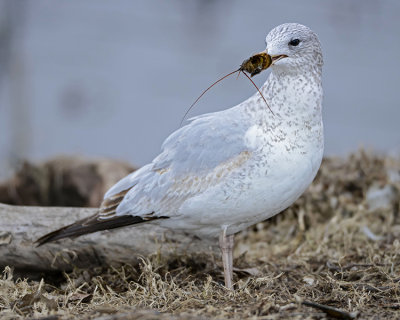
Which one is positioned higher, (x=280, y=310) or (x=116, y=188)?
(x=116, y=188)

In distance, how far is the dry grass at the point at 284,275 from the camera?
10.9ft

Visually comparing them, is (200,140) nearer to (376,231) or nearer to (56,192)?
(376,231)

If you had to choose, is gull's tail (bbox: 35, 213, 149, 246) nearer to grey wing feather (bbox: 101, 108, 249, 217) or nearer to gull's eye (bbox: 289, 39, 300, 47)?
grey wing feather (bbox: 101, 108, 249, 217)

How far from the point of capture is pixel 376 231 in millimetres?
5207

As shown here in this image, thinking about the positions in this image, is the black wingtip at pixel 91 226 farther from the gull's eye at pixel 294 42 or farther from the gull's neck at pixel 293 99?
the gull's eye at pixel 294 42

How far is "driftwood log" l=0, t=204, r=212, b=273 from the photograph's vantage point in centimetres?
434

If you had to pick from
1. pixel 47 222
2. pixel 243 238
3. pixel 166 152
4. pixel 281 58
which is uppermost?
pixel 281 58

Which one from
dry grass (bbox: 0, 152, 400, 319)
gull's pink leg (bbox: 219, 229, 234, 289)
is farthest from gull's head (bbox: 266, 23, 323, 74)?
dry grass (bbox: 0, 152, 400, 319)

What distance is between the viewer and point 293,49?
3852mm

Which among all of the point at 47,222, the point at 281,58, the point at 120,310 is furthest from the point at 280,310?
the point at 47,222

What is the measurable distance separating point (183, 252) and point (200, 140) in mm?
896

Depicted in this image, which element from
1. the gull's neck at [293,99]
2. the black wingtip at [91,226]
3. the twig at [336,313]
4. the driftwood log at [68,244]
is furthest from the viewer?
the driftwood log at [68,244]

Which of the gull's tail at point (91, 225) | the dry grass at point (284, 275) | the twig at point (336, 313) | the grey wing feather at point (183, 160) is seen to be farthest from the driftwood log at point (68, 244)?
the twig at point (336, 313)

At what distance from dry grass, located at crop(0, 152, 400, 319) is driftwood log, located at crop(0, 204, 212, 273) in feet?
0.26
